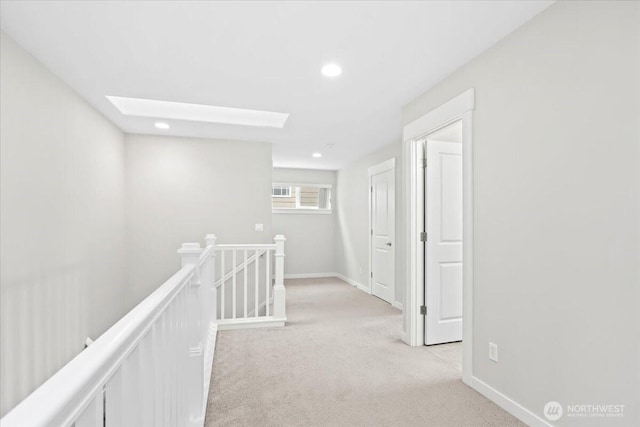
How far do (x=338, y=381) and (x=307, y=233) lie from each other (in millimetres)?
4701

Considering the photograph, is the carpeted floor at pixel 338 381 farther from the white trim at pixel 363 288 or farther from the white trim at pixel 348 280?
the white trim at pixel 348 280

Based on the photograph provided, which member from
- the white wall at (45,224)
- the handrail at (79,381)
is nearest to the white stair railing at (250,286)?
the white wall at (45,224)

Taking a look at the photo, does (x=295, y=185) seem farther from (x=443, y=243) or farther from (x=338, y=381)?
(x=338, y=381)

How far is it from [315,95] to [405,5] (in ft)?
4.39

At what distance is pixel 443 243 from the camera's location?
319 cm

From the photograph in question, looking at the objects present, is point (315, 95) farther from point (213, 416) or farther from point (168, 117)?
point (213, 416)

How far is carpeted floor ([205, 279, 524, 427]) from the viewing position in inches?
78.7

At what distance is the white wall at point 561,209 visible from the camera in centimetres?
145

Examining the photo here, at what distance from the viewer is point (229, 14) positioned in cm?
184

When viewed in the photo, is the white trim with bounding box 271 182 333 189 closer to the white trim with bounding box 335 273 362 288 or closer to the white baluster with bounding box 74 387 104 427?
the white trim with bounding box 335 273 362 288

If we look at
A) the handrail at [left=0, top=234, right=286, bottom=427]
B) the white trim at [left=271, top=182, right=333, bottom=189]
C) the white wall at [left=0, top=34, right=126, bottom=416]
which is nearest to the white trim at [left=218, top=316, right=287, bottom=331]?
the white wall at [left=0, top=34, right=126, bottom=416]

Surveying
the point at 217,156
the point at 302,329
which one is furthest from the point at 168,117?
the point at 302,329

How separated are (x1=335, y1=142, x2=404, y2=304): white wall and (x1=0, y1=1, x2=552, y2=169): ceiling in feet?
6.04

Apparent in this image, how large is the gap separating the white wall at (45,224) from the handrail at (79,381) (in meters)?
1.91
